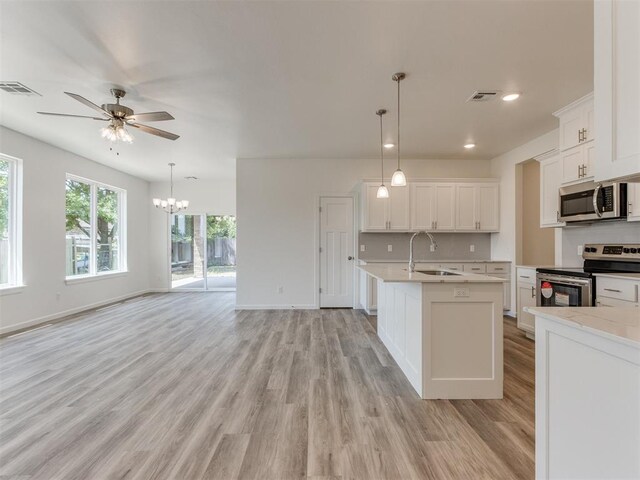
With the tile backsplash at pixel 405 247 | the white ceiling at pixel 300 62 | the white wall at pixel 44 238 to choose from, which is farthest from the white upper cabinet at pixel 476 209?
the white wall at pixel 44 238

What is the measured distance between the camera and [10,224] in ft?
13.8

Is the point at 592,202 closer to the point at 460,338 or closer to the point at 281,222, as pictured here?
the point at 460,338

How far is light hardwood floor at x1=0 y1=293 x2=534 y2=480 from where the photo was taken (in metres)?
1.67

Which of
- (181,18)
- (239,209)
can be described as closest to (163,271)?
(239,209)

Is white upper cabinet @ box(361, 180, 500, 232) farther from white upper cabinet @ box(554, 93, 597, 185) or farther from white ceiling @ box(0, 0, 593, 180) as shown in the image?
white upper cabinet @ box(554, 93, 597, 185)

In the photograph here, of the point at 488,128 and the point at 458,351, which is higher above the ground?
the point at 488,128

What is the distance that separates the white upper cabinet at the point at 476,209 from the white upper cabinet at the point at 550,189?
131 cm

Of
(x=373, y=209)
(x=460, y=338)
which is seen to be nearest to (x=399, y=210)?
(x=373, y=209)

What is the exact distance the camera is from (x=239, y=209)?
5.44 meters

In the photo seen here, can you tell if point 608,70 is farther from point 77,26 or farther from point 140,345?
point 140,345

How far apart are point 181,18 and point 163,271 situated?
21.9 feet

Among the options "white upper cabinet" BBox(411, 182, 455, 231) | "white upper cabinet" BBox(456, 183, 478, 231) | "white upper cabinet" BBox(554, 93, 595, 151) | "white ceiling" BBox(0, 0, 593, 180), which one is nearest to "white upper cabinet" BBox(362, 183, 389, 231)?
"white upper cabinet" BBox(411, 182, 455, 231)

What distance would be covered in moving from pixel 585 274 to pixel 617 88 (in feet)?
8.71

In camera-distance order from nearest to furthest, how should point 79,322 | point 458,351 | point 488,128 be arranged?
1. point 458,351
2. point 488,128
3. point 79,322
